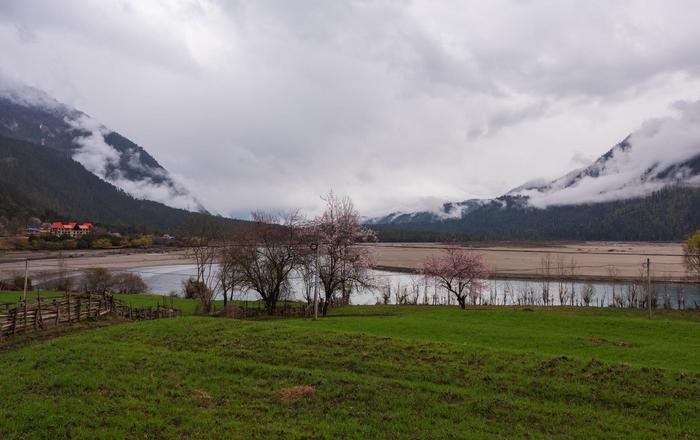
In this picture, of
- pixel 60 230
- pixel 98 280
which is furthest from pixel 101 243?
pixel 98 280

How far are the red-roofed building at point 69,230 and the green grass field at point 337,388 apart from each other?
13495 centimetres

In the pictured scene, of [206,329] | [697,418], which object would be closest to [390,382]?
[697,418]

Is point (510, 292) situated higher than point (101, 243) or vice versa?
point (101, 243)

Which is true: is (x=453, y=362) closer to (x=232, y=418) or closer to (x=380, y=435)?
(x=380, y=435)

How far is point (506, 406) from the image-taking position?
1088cm

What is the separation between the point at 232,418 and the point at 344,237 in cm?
2906

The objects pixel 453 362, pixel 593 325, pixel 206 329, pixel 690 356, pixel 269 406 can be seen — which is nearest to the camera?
pixel 269 406

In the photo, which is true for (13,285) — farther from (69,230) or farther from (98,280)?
(69,230)

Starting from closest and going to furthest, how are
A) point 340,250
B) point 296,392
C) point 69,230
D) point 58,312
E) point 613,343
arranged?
point 296,392, point 613,343, point 58,312, point 340,250, point 69,230

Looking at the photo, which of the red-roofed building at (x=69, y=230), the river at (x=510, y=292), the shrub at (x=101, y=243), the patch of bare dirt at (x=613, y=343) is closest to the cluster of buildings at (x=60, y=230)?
the red-roofed building at (x=69, y=230)

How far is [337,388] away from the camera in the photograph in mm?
11977

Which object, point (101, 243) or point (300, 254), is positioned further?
point (101, 243)

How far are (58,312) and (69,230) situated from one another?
139 meters

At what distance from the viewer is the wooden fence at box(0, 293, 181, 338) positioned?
22.6 meters
